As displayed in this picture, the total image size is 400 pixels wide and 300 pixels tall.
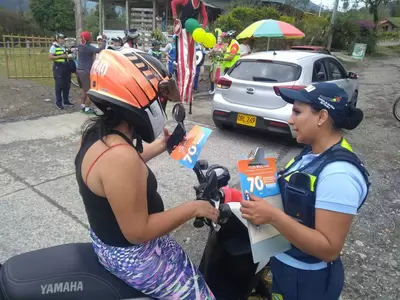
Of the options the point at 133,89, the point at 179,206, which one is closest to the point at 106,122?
the point at 133,89

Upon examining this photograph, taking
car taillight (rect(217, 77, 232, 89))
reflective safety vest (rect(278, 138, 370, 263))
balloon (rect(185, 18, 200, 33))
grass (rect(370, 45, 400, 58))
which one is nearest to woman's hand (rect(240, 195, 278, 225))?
reflective safety vest (rect(278, 138, 370, 263))

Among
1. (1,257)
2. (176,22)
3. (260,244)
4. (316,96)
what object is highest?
(176,22)

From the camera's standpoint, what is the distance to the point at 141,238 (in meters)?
1.27

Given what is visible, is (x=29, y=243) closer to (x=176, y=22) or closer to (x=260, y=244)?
(x=260, y=244)

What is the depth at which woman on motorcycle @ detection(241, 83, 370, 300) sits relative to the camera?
4.37ft

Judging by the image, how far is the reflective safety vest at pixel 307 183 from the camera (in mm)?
1382

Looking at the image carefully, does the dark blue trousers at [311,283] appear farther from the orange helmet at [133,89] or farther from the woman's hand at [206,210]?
the orange helmet at [133,89]

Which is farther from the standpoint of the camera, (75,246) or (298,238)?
(75,246)

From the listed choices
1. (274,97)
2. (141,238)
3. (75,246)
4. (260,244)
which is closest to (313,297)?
(260,244)

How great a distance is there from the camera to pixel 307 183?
4.58 ft

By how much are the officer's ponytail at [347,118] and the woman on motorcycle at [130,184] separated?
68 cm

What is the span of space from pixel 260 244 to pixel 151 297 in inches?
20.2

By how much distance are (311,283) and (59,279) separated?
3.65 feet

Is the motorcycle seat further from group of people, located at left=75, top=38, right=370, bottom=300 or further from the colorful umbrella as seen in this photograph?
the colorful umbrella
